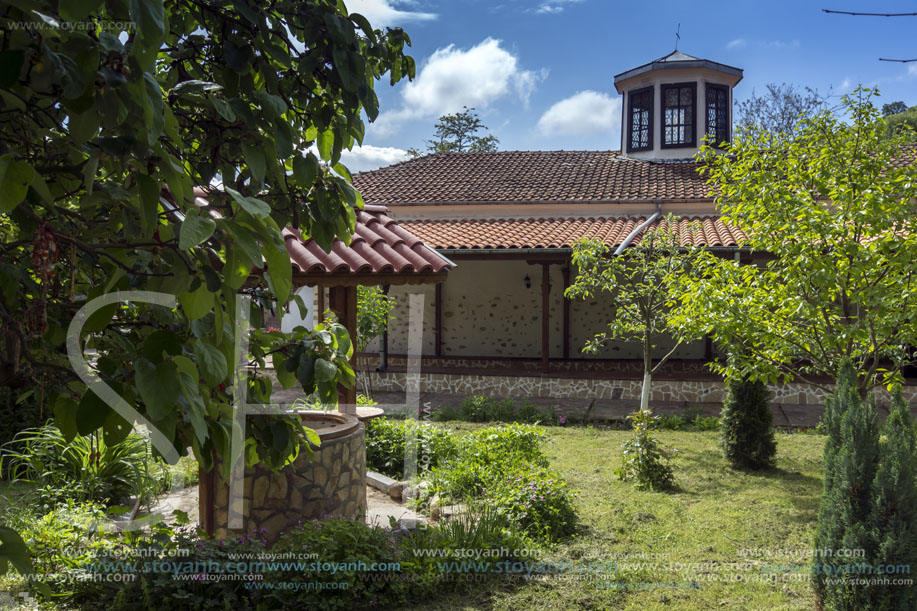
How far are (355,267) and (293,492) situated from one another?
1821 millimetres

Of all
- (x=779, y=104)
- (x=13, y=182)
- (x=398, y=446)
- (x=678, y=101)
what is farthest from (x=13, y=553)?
(x=779, y=104)

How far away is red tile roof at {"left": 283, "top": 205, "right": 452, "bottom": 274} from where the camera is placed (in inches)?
215

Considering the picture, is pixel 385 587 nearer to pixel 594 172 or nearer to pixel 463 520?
pixel 463 520

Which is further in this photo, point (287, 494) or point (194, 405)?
point (287, 494)

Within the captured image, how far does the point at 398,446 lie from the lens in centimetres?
721

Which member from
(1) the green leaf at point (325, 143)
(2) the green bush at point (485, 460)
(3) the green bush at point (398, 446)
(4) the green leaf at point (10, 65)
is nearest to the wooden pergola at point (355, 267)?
(2) the green bush at point (485, 460)

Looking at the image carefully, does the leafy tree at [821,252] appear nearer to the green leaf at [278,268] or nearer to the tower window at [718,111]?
the green leaf at [278,268]

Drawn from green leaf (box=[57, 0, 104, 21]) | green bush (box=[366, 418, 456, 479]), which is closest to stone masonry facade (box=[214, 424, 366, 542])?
green bush (box=[366, 418, 456, 479])

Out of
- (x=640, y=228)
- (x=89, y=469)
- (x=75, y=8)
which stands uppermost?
(x=640, y=228)

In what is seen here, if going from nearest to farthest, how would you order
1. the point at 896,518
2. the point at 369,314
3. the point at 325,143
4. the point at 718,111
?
the point at 325,143, the point at 896,518, the point at 369,314, the point at 718,111

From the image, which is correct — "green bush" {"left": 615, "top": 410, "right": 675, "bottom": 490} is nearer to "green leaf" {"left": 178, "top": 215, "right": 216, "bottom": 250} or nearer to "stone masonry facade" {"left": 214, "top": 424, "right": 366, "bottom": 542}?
"stone masonry facade" {"left": 214, "top": 424, "right": 366, "bottom": 542}

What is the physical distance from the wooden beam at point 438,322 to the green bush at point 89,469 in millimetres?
9091

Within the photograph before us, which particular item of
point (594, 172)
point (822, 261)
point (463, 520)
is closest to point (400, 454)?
point (463, 520)

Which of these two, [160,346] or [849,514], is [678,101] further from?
[160,346]
